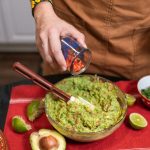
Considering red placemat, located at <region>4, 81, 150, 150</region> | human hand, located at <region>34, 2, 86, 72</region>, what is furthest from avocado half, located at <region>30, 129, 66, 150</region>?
human hand, located at <region>34, 2, 86, 72</region>

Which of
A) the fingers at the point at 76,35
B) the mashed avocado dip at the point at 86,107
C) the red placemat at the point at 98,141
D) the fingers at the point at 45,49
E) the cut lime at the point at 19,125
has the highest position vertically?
the fingers at the point at 76,35

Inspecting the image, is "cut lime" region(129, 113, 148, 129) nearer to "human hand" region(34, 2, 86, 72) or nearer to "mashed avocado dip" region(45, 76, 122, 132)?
"mashed avocado dip" region(45, 76, 122, 132)

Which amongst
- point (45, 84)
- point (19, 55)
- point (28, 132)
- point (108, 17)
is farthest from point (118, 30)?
point (19, 55)

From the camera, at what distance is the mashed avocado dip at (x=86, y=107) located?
0.95 meters

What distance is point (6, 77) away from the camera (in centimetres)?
246

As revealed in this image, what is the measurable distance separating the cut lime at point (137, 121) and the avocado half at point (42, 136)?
23cm

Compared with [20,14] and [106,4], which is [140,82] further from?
[20,14]

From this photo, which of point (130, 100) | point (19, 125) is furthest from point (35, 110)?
point (130, 100)

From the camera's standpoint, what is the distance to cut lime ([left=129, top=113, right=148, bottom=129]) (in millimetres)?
1018

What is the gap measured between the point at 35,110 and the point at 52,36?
256mm

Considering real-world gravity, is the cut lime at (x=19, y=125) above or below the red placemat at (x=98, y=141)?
above

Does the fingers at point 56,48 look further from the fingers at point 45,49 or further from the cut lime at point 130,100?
the cut lime at point 130,100

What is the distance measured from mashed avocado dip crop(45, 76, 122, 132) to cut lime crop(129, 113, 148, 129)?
0.05m

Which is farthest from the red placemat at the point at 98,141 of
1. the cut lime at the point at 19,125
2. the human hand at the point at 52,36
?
the human hand at the point at 52,36
